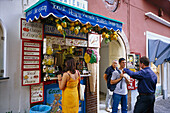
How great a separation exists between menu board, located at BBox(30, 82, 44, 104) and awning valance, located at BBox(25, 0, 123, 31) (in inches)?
64.7

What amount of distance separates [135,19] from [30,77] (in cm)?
529

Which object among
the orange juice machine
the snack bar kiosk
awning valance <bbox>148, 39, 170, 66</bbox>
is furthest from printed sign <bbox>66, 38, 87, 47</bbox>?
awning valance <bbox>148, 39, 170, 66</bbox>

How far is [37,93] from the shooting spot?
336cm

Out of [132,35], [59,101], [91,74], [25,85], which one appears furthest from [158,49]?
[25,85]

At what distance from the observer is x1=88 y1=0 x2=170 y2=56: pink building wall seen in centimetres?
553

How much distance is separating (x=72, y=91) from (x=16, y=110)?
1.46m

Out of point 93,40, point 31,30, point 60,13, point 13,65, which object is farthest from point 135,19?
point 13,65

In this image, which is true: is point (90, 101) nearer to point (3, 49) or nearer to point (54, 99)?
point (54, 99)

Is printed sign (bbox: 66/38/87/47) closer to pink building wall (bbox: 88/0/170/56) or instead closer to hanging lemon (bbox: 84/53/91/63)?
hanging lemon (bbox: 84/53/91/63)

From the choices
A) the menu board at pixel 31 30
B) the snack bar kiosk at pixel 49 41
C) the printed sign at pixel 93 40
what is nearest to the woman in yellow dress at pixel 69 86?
the snack bar kiosk at pixel 49 41

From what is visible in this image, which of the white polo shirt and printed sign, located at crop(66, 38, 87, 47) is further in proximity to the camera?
printed sign, located at crop(66, 38, 87, 47)

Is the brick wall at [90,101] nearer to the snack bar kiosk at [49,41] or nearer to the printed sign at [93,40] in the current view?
the snack bar kiosk at [49,41]

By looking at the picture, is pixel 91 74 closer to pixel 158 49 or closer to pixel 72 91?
pixel 72 91

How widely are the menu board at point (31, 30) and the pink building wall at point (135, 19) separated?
240cm
